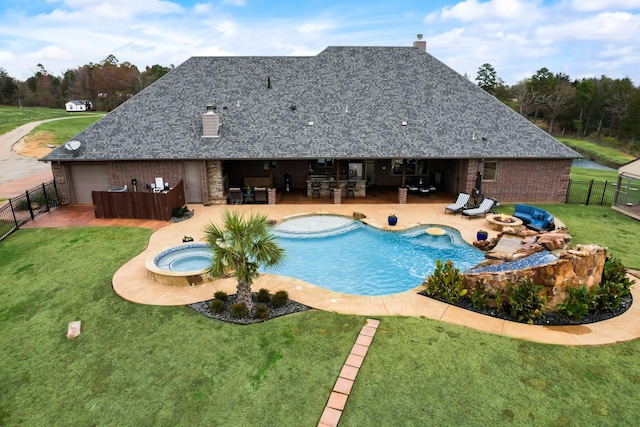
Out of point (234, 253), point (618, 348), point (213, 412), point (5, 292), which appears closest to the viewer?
point (213, 412)

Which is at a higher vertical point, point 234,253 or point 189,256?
point 234,253

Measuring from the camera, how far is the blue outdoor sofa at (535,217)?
1616 centimetres

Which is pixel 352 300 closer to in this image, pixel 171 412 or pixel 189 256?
pixel 171 412

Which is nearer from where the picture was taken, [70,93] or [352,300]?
[352,300]

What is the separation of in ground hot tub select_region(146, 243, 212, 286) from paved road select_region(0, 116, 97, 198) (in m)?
14.9

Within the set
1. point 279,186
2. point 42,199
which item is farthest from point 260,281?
point 42,199

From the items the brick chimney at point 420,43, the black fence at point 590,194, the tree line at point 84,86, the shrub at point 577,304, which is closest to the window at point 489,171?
the black fence at point 590,194

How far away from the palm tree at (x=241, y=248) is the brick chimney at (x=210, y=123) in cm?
1165

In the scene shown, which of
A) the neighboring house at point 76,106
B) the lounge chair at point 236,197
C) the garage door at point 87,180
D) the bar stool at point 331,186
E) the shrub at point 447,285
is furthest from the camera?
the neighboring house at point 76,106

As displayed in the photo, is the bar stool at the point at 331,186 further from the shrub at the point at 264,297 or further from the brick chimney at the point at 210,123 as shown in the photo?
the shrub at the point at 264,297

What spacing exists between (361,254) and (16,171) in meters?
28.7

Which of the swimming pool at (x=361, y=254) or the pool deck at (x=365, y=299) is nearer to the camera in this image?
the pool deck at (x=365, y=299)

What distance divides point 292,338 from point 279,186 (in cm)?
1574

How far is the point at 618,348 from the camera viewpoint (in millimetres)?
8852
